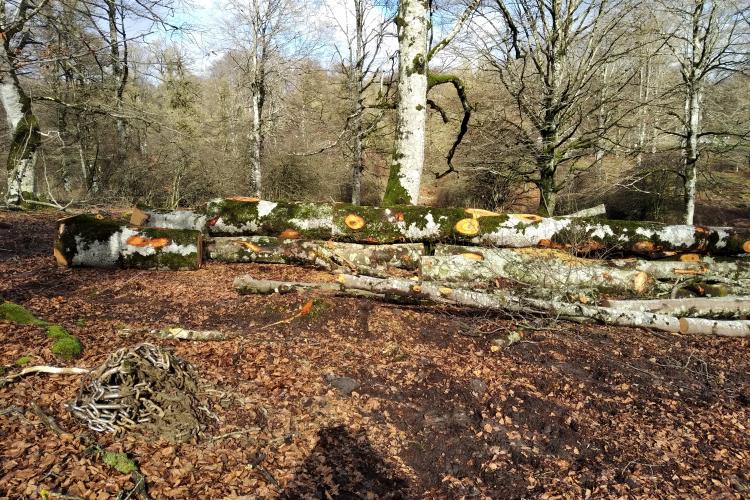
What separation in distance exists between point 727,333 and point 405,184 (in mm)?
5266

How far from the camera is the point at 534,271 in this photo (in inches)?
229

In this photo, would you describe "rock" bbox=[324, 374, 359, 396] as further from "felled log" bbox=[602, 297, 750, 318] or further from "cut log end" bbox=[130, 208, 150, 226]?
"cut log end" bbox=[130, 208, 150, 226]

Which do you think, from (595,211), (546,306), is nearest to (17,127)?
(546,306)

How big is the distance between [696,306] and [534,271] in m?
2.03

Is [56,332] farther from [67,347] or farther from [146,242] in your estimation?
[146,242]

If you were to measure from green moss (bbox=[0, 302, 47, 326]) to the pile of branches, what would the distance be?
1.49 metres

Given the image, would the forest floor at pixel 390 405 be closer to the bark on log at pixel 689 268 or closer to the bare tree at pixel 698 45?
the bark on log at pixel 689 268

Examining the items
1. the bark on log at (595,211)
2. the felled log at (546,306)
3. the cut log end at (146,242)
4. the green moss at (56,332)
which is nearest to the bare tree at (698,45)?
the bark on log at (595,211)

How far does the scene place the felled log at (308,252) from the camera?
21.5 ft

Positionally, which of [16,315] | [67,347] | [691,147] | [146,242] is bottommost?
[67,347]

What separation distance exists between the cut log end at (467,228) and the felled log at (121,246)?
433cm

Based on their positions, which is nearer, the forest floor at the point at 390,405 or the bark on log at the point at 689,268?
the forest floor at the point at 390,405

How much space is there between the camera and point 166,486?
207cm

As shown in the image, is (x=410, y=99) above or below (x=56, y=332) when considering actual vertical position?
above
